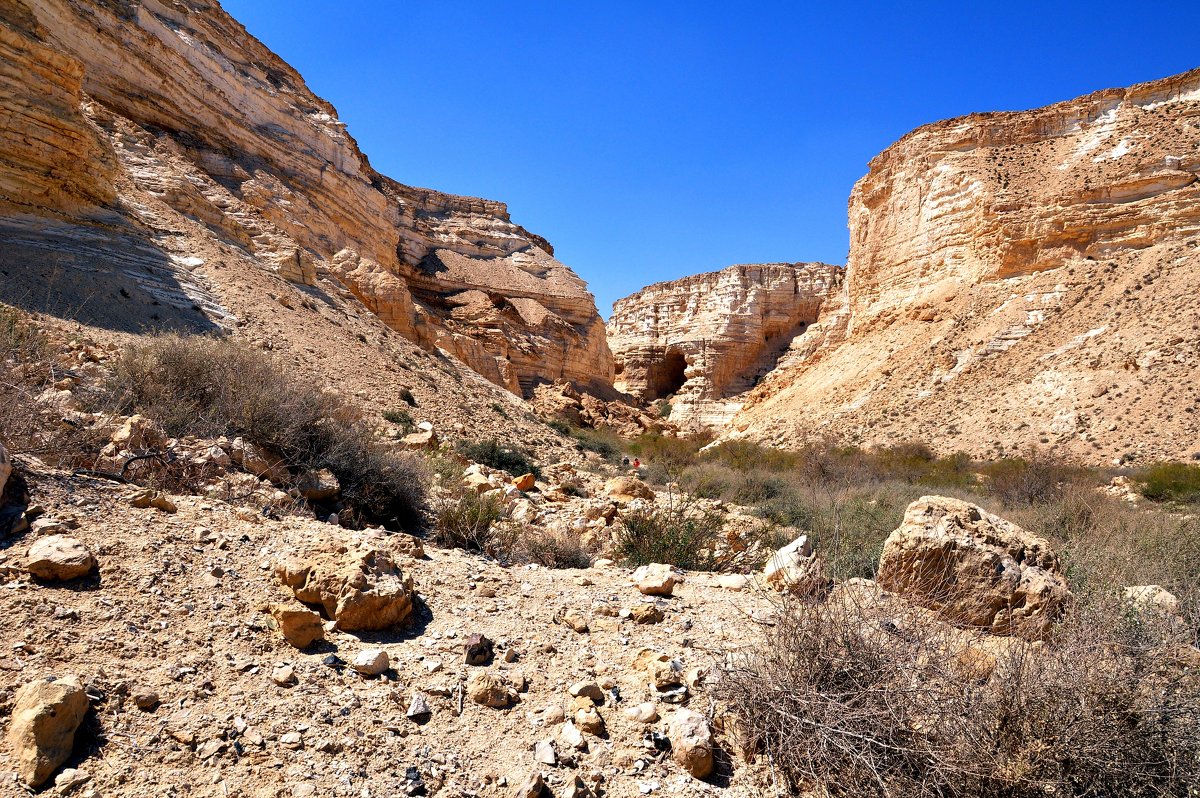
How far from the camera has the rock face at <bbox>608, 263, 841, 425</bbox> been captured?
42531 millimetres

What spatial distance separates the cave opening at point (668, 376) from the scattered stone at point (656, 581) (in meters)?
42.4

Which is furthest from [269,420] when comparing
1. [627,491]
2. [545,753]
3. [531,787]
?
[627,491]

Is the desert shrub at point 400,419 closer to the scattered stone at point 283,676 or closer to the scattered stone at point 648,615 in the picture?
the scattered stone at point 648,615

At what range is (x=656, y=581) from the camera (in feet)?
11.8

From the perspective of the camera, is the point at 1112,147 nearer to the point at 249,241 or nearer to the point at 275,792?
the point at 249,241

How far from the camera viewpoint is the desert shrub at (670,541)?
477cm

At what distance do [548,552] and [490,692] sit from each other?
7.04 feet

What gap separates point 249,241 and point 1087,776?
17.7 metres

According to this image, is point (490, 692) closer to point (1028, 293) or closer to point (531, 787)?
point (531, 787)

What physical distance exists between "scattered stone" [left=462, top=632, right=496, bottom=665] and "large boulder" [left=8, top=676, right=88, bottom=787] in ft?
4.29

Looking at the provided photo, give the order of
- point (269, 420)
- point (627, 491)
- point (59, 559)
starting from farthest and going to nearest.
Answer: point (627, 491), point (269, 420), point (59, 559)

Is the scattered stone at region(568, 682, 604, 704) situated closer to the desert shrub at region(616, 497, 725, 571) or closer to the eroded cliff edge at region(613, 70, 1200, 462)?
the desert shrub at region(616, 497, 725, 571)

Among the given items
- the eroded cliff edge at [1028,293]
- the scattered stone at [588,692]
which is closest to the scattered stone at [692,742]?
the scattered stone at [588,692]

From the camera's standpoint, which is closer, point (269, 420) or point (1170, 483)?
point (269, 420)
